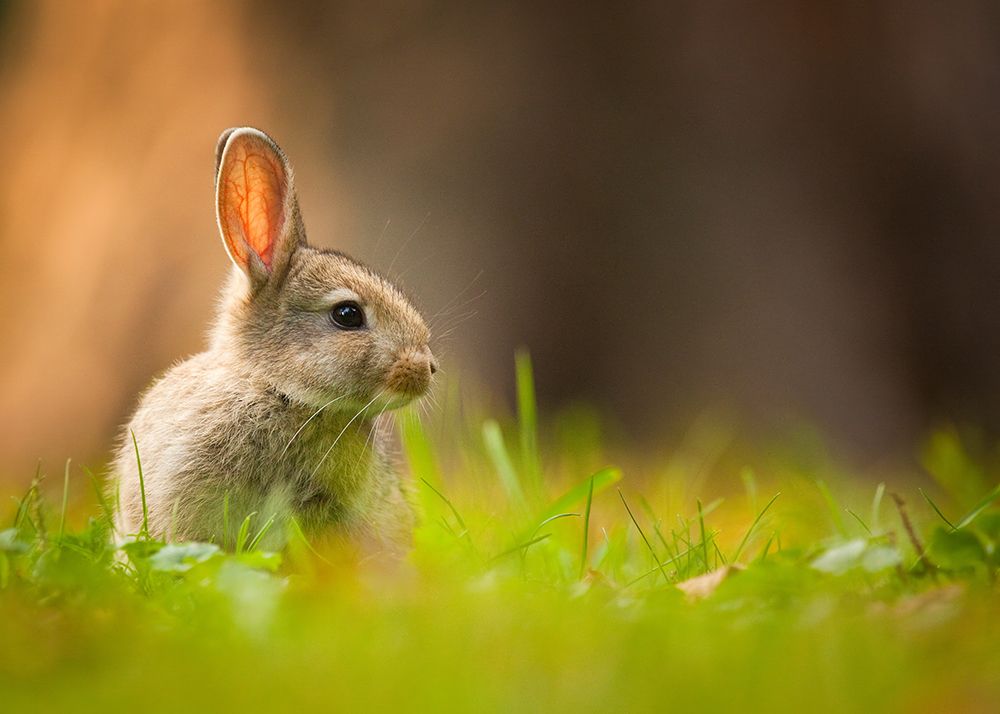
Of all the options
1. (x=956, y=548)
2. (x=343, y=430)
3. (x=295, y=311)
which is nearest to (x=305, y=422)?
(x=343, y=430)

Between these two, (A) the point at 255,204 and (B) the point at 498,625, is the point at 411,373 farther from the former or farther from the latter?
(B) the point at 498,625

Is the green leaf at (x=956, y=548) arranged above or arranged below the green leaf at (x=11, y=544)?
below

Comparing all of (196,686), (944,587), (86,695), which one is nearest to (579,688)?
(196,686)

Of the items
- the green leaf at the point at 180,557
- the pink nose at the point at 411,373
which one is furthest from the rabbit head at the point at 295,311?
the green leaf at the point at 180,557

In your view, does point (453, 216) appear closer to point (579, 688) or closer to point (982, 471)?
point (982, 471)

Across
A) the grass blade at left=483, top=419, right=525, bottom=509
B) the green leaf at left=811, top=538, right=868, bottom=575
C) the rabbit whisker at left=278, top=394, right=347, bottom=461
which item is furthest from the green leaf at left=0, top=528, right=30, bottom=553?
the green leaf at left=811, top=538, right=868, bottom=575

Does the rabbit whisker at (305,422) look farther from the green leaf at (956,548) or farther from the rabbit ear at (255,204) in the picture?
the green leaf at (956,548)
